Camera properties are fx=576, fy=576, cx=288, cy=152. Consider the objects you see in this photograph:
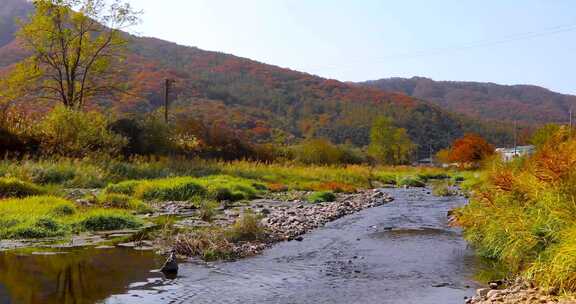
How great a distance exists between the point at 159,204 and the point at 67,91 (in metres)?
20.6

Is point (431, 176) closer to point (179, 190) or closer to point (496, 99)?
point (179, 190)

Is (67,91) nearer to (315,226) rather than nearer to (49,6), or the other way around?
(49,6)

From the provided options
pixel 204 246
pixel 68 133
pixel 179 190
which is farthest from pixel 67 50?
pixel 204 246

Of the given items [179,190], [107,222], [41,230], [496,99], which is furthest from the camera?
[496,99]

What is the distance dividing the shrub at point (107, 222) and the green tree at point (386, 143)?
61.4m

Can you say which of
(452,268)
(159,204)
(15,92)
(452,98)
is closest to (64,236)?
(159,204)

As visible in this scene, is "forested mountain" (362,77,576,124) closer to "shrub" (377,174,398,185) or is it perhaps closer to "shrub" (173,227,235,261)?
"shrub" (377,174,398,185)

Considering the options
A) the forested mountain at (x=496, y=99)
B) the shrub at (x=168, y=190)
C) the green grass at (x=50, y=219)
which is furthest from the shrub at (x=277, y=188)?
the forested mountain at (x=496, y=99)

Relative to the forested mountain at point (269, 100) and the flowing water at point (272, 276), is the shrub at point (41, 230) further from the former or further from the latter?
the forested mountain at point (269, 100)

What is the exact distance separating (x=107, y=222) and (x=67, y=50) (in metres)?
24.0

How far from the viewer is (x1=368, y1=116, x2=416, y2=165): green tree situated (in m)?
75.7

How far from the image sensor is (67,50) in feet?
112

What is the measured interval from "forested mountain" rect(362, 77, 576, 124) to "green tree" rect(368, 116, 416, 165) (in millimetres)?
61505

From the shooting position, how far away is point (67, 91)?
3534 cm
